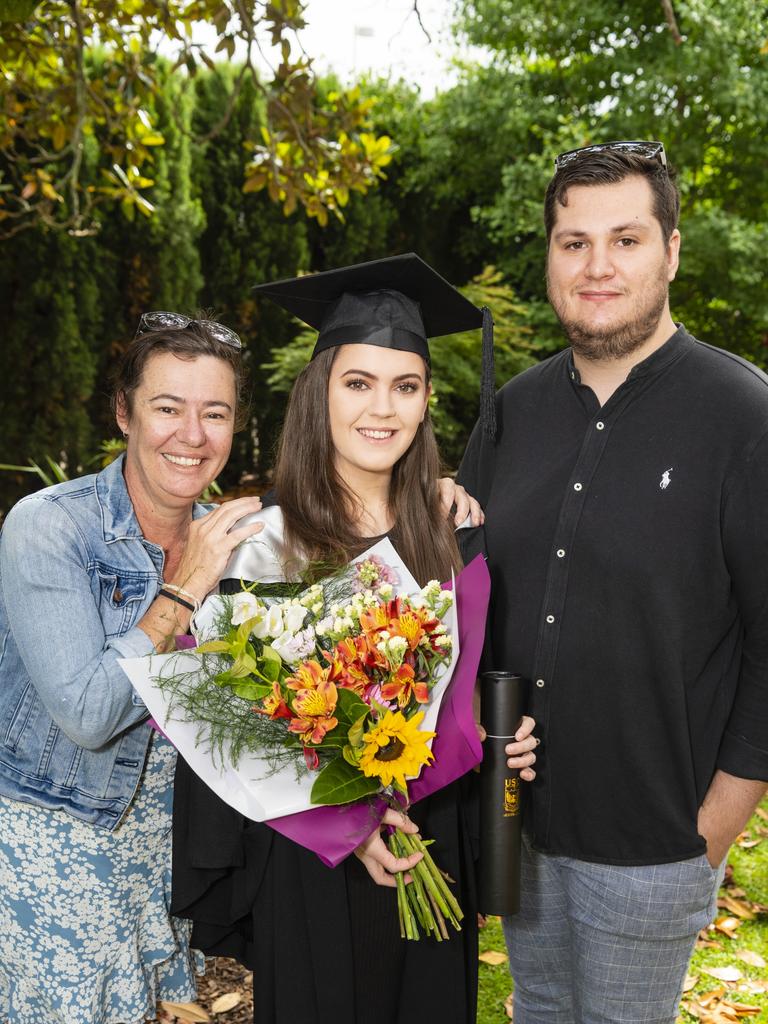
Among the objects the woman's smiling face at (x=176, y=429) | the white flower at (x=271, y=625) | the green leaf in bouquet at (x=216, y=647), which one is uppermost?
the woman's smiling face at (x=176, y=429)

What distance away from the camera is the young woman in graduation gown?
1.99 m

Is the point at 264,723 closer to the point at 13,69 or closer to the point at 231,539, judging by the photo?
the point at 231,539

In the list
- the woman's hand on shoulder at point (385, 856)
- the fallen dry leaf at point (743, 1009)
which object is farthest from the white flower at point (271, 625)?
the fallen dry leaf at point (743, 1009)

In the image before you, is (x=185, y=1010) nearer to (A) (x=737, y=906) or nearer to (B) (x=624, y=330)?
(B) (x=624, y=330)

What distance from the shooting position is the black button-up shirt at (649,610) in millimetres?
2109

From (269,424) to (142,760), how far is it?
6483 mm

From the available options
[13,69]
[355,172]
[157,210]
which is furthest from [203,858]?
[157,210]

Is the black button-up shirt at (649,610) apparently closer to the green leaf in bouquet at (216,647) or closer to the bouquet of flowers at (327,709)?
the bouquet of flowers at (327,709)

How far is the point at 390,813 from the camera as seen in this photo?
1.84 metres

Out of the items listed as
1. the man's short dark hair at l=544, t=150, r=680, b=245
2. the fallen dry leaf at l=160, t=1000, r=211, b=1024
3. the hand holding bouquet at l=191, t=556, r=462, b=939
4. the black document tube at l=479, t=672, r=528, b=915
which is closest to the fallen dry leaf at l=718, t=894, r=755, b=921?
the black document tube at l=479, t=672, r=528, b=915

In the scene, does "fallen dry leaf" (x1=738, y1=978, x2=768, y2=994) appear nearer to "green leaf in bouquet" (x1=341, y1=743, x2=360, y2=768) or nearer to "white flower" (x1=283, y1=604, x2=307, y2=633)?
"green leaf in bouquet" (x1=341, y1=743, x2=360, y2=768)

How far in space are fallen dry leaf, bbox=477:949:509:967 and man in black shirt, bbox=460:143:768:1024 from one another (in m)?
1.31

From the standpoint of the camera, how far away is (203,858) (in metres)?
2.01

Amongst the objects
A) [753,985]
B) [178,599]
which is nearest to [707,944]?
[753,985]
